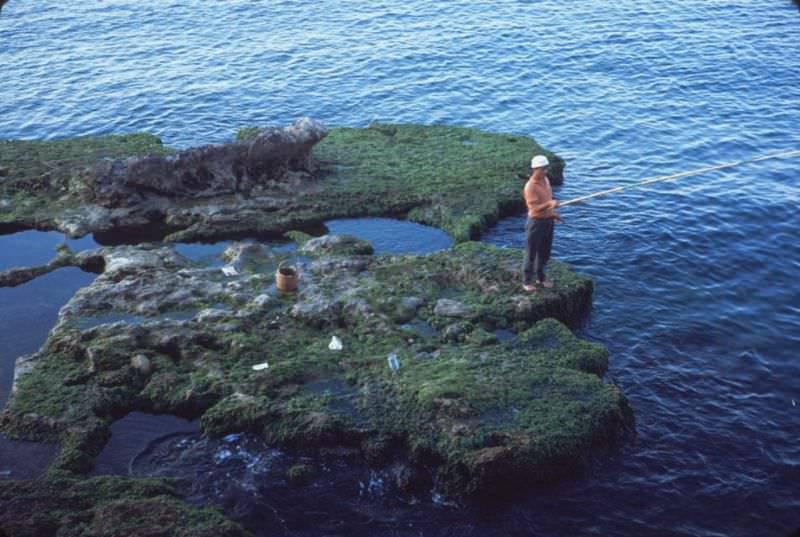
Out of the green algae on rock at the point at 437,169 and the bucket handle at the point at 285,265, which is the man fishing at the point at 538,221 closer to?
the green algae on rock at the point at 437,169

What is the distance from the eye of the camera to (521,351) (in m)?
17.5

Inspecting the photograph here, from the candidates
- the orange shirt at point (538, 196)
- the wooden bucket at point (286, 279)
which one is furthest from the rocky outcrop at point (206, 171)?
the orange shirt at point (538, 196)

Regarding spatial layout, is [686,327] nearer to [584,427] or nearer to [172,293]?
[584,427]

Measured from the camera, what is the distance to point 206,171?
25.3 m

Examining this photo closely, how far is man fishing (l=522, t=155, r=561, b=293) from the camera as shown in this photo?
18.6 m

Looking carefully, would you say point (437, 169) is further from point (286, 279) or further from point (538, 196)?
point (286, 279)

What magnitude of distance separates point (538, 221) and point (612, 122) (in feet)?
49.6

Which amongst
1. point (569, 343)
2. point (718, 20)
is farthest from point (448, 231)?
point (718, 20)

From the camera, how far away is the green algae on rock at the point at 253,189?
23969mm

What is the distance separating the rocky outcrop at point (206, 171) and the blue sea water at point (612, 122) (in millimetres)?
3763

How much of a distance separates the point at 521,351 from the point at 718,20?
32840mm

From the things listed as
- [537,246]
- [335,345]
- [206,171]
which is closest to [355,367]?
[335,345]

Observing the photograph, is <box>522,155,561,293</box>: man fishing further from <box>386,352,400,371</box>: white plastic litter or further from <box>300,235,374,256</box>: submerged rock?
<box>300,235,374,256</box>: submerged rock

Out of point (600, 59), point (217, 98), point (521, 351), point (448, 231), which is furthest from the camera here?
point (600, 59)
